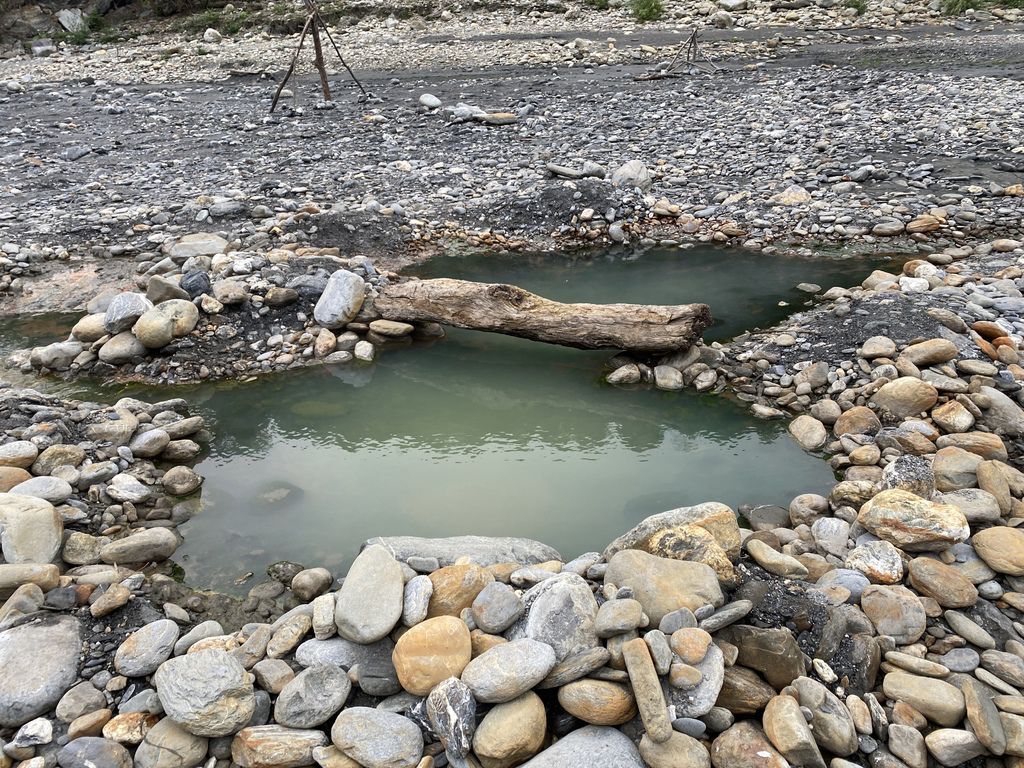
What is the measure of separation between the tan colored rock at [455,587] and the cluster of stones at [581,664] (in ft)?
0.05

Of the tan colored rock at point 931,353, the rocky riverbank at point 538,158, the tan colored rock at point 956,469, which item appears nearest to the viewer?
the tan colored rock at point 956,469

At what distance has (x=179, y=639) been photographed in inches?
149

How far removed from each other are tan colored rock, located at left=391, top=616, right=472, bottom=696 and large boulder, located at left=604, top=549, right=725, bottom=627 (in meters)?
0.88

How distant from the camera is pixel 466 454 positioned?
5891 millimetres

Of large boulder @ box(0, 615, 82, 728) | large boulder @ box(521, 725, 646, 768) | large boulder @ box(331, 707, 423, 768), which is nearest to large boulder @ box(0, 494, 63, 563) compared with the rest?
large boulder @ box(0, 615, 82, 728)

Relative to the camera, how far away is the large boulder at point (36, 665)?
10.9ft

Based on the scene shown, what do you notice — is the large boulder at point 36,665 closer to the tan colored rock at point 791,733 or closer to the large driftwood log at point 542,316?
the tan colored rock at point 791,733

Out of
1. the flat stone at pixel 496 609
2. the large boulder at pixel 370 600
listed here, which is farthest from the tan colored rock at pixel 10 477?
the flat stone at pixel 496 609

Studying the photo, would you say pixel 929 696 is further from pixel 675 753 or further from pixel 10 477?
pixel 10 477

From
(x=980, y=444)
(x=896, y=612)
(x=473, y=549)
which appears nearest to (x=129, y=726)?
(x=473, y=549)

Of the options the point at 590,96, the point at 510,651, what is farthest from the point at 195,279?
the point at 590,96

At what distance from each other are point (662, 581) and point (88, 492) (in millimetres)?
4113

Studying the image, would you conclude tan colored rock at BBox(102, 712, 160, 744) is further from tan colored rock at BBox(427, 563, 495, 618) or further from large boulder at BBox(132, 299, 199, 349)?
large boulder at BBox(132, 299, 199, 349)

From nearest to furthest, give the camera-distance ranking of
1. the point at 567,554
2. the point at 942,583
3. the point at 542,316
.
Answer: the point at 942,583 → the point at 567,554 → the point at 542,316
